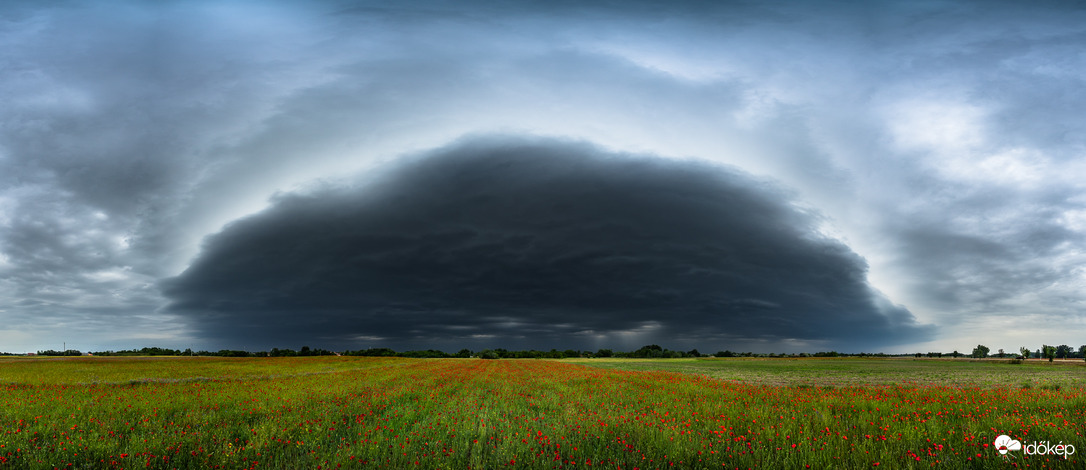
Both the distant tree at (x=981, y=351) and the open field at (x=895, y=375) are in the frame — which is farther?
the distant tree at (x=981, y=351)

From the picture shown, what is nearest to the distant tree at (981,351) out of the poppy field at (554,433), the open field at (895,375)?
the open field at (895,375)

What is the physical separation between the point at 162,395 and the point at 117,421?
850 centimetres

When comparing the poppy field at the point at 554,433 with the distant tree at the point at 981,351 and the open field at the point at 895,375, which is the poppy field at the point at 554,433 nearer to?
the open field at the point at 895,375

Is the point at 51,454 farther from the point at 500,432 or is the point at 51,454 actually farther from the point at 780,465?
the point at 780,465

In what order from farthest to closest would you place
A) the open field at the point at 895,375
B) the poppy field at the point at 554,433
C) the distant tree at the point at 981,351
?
the distant tree at the point at 981,351 < the open field at the point at 895,375 < the poppy field at the point at 554,433

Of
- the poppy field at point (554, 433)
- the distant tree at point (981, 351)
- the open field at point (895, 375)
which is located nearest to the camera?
the poppy field at point (554, 433)

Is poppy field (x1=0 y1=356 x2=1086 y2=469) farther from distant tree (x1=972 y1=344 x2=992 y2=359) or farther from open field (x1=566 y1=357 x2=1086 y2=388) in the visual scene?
distant tree (x1=972 y1=344 x2=992 y2=359)

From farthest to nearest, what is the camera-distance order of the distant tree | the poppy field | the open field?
the distant tree, the open field, the poppy field

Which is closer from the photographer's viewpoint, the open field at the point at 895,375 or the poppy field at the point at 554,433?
the poppy field at the point at 554,433

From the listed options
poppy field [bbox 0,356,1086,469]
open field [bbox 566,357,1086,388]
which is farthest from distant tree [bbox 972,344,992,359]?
poppy field [bbox 0,356,1086,469]

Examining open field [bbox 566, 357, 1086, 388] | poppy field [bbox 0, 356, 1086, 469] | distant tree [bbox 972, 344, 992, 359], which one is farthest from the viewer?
distant tree [bbox 972, 344, 992, 359]

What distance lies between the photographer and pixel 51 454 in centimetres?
974

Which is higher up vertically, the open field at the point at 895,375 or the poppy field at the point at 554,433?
the poppy field at the point at 554,433

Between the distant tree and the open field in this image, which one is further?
the distant tree
